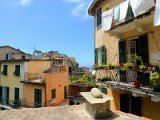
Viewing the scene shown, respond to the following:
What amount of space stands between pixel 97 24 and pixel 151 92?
9745 millimetres

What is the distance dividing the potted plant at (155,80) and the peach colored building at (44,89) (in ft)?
63.2

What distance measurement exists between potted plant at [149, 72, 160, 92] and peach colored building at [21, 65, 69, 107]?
63.2 ft

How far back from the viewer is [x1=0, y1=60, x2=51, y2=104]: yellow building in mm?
31047

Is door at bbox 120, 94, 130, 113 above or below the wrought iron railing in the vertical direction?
below

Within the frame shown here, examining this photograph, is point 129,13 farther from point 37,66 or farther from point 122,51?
point 37,66

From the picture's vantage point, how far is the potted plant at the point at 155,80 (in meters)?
9.52

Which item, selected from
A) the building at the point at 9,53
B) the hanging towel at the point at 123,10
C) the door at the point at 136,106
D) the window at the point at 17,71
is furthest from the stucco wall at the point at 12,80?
the hanging towel at the point at 123,10

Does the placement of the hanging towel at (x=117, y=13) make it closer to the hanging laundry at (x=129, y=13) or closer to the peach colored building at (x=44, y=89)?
the hanging laundry at (x=129, y=13)

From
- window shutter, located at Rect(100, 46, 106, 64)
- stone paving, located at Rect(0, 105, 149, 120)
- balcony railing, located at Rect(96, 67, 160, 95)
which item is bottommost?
stone paving, located at Rect(0, 105, 149, 120)

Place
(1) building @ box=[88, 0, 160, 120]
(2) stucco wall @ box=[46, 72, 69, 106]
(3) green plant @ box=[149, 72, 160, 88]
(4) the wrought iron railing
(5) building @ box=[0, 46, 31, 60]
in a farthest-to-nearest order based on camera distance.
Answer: (5) building @ box=[0, 46, 31, 60] < (2) stucco wall @ box=[46, 72, 69, 106] < (1) building @ box=[88, 0, 160, 120] < (4) the wrought iron railing < (3) green plant @ box=[149, 72, 160, 88]

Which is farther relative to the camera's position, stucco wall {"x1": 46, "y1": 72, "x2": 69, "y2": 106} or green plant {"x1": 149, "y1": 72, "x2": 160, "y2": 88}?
stucco wall {"x1": 46, "y1": 72, "x2": 69, "y2": 106}

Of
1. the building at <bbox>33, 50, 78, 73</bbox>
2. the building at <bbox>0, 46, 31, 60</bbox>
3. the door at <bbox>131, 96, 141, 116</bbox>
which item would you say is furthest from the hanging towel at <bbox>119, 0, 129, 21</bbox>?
the building at <bbox>33, 50, 78, 73</bbox>

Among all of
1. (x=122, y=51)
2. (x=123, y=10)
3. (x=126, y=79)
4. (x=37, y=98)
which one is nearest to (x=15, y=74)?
(x=37, y=98)

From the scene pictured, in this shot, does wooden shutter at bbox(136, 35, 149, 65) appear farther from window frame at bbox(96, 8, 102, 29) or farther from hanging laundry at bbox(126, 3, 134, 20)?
window frame at bbox(96, 8, 102, 29)
